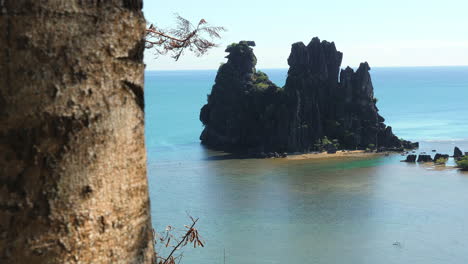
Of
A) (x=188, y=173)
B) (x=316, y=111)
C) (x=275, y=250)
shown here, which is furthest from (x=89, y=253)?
(x=316, y=111)

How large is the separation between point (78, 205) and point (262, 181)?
56297 millimetres

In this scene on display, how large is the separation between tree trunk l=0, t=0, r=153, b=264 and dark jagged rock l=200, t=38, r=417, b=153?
7213cm

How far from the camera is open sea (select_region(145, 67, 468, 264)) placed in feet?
118

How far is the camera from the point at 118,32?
1.71m

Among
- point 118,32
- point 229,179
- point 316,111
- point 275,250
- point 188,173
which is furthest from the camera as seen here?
point 316,111

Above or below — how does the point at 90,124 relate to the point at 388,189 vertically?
above

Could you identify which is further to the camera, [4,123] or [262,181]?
[262,181]

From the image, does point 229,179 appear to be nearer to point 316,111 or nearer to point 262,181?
point 262,181

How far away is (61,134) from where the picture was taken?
1592mm

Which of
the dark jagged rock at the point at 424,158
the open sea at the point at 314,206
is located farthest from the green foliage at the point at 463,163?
the dark jagged rock at the point at 424,158

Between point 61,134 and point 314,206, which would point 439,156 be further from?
point 61,134

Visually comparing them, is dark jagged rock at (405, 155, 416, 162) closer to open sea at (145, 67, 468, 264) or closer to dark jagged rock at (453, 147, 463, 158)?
open sea at (145, 67, 468, 264)

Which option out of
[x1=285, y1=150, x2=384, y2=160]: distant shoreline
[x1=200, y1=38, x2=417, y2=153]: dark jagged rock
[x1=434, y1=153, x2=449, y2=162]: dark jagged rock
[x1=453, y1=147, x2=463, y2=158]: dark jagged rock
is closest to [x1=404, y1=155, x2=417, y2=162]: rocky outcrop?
[x1=434, y1=153, x2=449, y2=162]: dark jagged rock

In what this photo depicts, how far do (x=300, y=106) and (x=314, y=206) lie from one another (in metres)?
29.4
